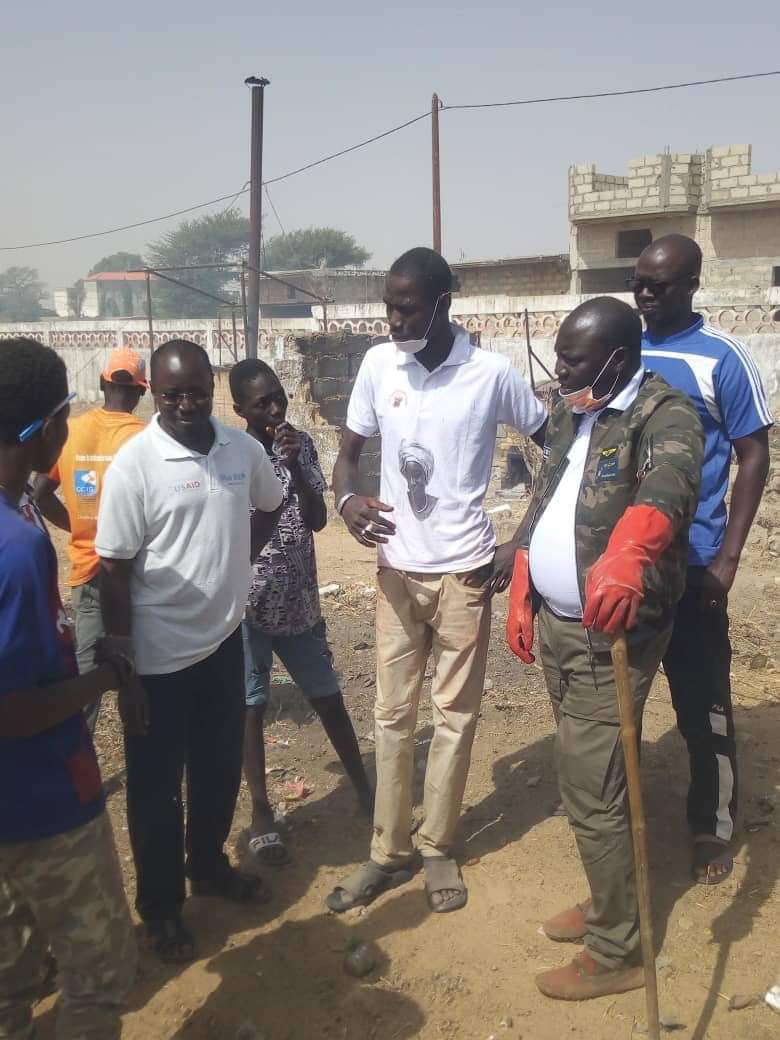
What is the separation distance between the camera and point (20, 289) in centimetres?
9831

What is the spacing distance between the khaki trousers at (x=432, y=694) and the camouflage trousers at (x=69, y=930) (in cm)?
125

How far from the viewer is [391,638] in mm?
3074

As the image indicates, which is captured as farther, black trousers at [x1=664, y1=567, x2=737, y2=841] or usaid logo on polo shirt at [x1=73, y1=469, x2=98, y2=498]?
usaid logo on polo shirt at [x1=73, y1=469, x2=98, y2=498]

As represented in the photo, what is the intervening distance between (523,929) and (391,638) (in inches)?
42.5

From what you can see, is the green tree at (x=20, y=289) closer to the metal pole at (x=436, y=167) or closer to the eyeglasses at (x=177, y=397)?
the metal pole at (x=436, y=167)

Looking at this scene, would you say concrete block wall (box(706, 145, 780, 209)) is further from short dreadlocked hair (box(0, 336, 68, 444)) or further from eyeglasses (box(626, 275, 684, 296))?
short dreadlocked hair (box(0, 336, 68, 444))

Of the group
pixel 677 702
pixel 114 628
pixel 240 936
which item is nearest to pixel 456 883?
pixel 240 936

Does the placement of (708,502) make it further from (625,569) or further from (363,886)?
(363,886)

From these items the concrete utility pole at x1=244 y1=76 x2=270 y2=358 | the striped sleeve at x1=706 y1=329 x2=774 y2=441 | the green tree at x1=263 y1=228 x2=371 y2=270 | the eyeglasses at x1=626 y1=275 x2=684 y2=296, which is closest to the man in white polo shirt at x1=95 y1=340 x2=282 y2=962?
the eyeglasses at x1=626 y1=275 x2=684 y2=296

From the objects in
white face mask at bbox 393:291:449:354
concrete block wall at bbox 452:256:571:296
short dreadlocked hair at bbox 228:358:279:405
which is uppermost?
concrete block wall at bbox 452:256:571:296

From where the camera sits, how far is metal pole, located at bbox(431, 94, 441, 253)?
51.8 feet

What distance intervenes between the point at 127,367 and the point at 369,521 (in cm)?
147

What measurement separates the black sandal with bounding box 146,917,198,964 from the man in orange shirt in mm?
1068

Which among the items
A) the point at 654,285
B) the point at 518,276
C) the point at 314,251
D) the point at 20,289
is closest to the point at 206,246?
the point at 314,251
